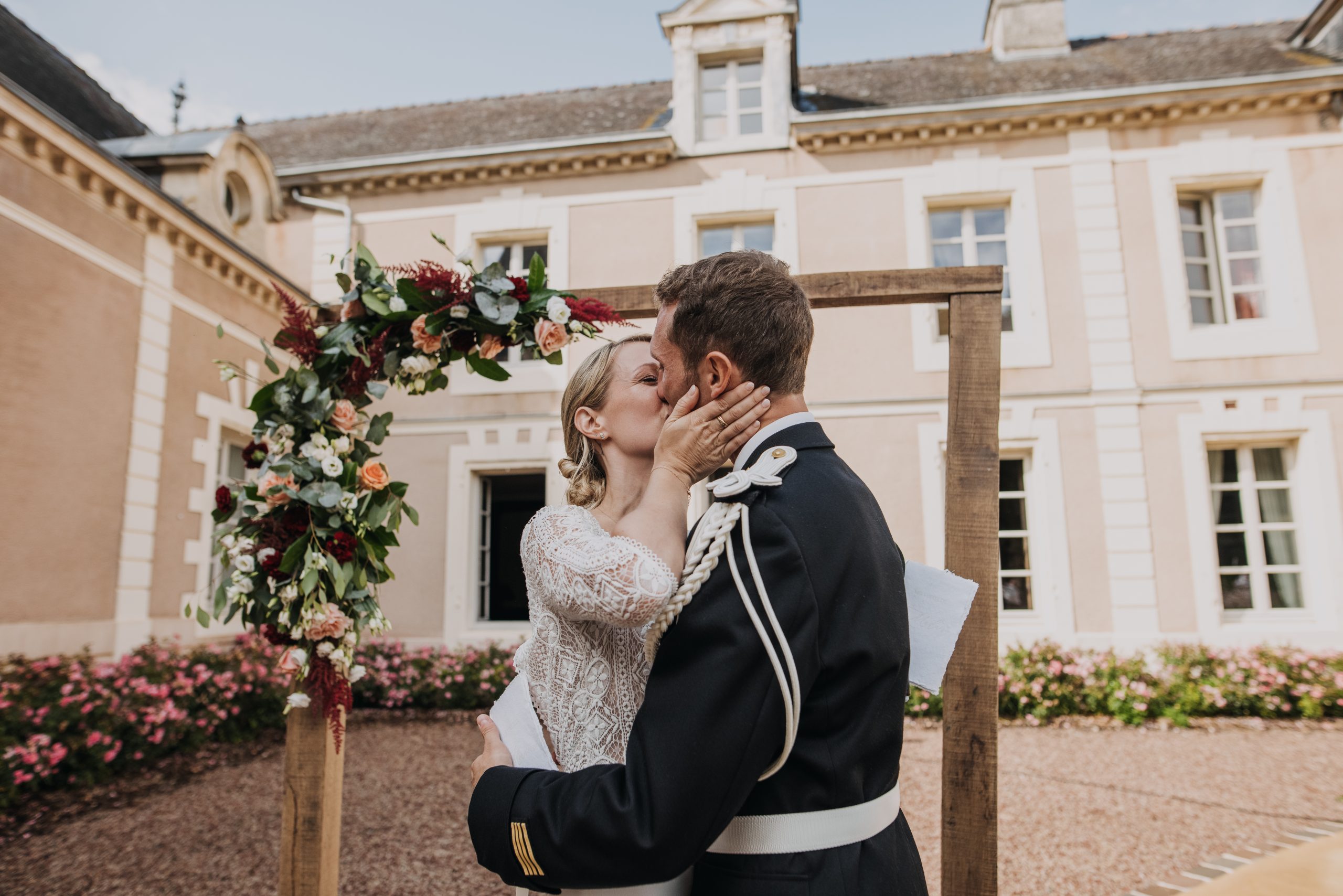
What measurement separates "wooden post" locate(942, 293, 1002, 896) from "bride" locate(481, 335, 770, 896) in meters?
0.94

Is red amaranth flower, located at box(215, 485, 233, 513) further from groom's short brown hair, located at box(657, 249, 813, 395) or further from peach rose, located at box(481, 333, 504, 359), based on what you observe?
groom's short brown hair, located at box(657, 249, 813, 395)

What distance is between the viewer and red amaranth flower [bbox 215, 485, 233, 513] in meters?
2.85

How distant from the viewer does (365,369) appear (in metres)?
2.91

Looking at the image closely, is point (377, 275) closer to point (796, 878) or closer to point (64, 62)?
point (796, 878)

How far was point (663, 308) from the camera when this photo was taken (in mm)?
1583

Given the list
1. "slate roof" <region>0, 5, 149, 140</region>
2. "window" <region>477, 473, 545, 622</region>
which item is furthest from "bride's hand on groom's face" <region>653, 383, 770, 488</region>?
"slate roof" <region>0, 5, 149, 140</region>

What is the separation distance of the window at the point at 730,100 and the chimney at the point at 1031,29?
3666 millimetres

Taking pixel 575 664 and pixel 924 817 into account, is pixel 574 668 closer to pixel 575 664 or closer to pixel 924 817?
pixel 575 664

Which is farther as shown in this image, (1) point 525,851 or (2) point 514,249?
(2) point 514,249

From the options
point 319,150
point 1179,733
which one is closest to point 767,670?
point 1179,733

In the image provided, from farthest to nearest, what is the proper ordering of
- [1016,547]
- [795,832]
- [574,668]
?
1. [1016,547]
2. [574,668]
3. [795,832]

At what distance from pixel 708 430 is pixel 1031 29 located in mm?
11960

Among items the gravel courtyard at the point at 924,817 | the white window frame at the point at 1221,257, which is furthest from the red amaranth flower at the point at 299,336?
the white window frame at the point at 1221,257

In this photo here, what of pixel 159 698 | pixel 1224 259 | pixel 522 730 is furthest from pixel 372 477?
pixel 1224 259
